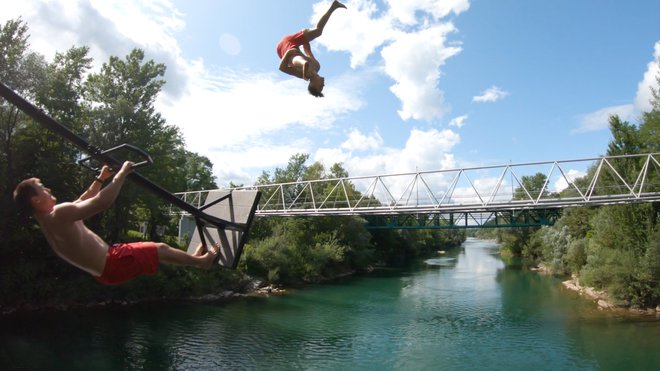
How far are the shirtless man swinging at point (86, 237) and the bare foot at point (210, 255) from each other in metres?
0.38

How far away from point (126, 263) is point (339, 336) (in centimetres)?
1770

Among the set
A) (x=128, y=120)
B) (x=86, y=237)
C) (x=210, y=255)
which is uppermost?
(x=128, y=120)

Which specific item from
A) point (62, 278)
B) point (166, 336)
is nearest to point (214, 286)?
point (62, 278)

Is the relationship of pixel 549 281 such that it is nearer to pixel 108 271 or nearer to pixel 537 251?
pixel 537 251

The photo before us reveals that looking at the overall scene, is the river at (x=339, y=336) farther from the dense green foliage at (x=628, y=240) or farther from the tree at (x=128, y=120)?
the tree at (x=128, y=120)

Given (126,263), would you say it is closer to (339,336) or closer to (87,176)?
(339,336)

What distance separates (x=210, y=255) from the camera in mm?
3879

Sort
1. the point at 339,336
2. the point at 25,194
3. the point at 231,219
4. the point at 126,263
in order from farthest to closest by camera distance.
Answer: the point at 339,336
the point at 231,219
the point at 126,263
the point at 25,194

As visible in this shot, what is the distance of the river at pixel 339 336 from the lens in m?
15.9

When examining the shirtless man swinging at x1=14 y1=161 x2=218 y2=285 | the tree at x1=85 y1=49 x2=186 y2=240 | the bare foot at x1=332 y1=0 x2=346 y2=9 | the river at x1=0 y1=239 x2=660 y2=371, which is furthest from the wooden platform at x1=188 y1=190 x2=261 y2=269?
the tree at x1=85 y1=49 x2=186 y2=240

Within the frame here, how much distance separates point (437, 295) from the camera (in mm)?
31219

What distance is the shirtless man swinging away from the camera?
2.96 metres

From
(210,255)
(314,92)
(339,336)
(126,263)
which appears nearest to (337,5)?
(314,92)

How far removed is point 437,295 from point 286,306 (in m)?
11.1
